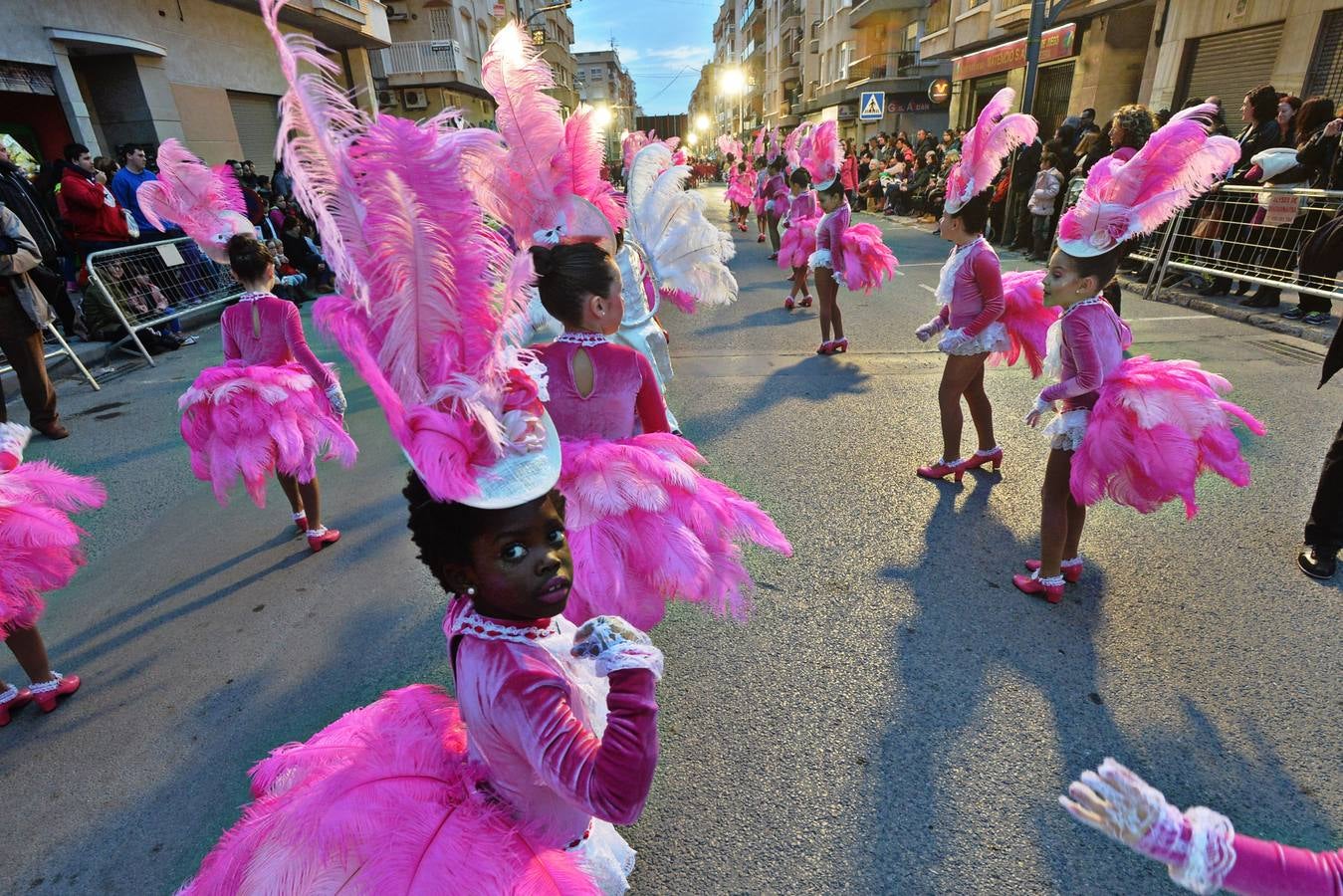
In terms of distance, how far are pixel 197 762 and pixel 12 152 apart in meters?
10.6

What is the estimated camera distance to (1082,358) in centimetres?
289

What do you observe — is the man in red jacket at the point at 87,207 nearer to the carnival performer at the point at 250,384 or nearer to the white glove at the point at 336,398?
the carnival performer at the point at 250,384

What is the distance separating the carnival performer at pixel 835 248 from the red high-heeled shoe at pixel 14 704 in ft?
21.5

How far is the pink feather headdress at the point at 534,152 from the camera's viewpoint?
242 centimetres

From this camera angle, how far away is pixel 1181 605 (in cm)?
317

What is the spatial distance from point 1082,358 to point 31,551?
4254 millimetres

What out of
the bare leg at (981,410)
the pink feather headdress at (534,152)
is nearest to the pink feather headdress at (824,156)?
the bare leg at (981,410)

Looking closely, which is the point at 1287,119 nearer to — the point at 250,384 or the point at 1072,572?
the point at 1072,572

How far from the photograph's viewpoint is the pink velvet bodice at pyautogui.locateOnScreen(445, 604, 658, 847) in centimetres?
118

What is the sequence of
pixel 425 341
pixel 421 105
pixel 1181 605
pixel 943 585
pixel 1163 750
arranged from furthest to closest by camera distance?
1. pixel 421 105
2. pixel 943 585
3. pixel 1181 605
4. pixel 1163 750
5. pixel 425 341

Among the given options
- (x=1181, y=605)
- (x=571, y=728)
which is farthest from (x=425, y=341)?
(x=1181, y=605)

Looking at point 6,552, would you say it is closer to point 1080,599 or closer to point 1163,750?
point 1163,750

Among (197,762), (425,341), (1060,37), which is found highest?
(1060,37)

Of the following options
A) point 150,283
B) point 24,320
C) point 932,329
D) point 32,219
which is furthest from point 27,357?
point 932,329
